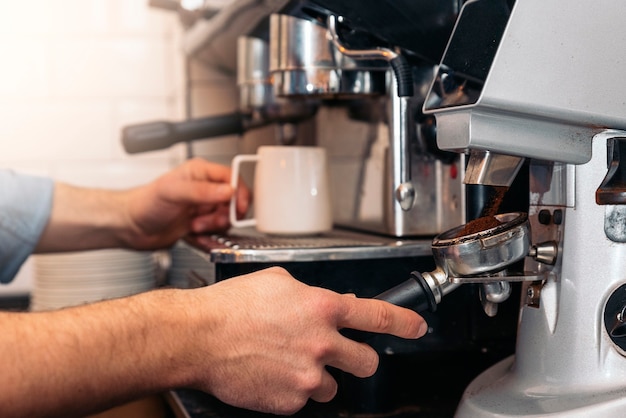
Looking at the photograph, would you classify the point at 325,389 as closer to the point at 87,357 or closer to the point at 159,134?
the point at 87,357

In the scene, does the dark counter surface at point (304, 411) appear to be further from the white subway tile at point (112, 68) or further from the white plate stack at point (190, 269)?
the white subway tile at point (112, 68)

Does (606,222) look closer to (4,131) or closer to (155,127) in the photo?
(155,127)

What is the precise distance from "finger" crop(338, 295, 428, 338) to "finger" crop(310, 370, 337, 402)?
0.03 metres

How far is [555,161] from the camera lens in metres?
0.47

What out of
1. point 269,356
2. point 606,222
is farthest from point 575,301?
point 269,356

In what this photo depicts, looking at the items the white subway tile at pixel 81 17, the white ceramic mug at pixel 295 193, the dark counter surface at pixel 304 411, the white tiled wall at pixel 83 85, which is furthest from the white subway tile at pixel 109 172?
the dark counter surface at pixel 304 411

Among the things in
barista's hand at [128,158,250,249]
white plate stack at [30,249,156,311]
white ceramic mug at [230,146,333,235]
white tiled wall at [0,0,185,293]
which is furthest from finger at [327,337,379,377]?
white tiled wall at [0,0,185,293]

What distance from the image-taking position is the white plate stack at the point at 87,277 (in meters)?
1.13

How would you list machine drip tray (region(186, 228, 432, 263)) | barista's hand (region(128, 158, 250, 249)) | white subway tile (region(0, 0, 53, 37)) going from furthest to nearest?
white subway tile (region(0, 0, 53, 37)) → barista's hand (region(128, 158, 250, 249)) → machine drip tray (region(186, 228, 432, 263))

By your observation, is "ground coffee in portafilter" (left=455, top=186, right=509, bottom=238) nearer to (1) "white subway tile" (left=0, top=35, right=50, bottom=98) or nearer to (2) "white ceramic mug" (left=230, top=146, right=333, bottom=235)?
(2) "white ceramic mug" (left=230, top=146, right=333, bottom=235)

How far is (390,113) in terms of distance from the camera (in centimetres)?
66

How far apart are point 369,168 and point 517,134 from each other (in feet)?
0.97

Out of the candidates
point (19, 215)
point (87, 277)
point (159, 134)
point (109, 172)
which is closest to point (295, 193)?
point (159, 134)

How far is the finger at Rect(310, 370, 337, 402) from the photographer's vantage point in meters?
0.48
